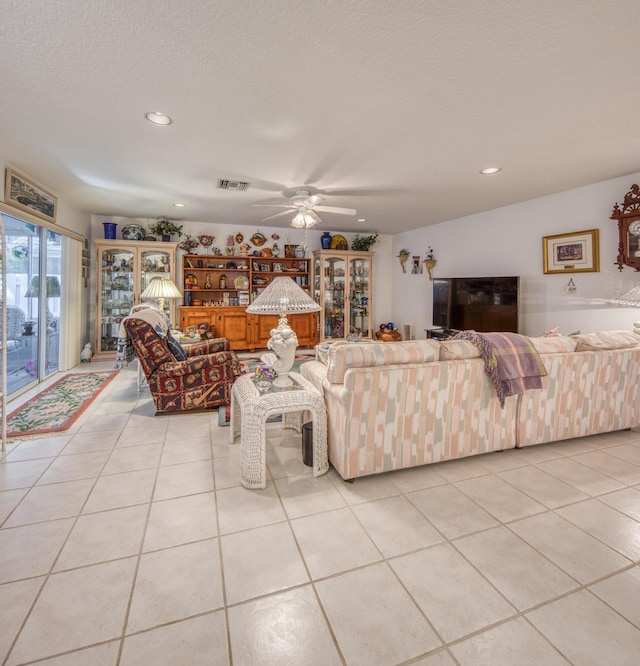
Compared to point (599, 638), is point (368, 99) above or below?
above

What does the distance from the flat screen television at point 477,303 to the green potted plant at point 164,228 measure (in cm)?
432

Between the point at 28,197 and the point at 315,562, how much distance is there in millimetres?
4330

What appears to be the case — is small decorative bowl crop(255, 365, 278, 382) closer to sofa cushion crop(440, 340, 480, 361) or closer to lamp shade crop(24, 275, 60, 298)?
sofa cushion crop(440, 340, 480, 361)

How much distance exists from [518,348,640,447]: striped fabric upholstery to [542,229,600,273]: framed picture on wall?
1.39 meters

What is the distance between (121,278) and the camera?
5688 mm

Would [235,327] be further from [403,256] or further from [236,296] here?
[403,256]

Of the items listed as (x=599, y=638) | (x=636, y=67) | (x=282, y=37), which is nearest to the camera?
(x=599, y=638)

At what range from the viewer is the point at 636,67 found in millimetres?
1838

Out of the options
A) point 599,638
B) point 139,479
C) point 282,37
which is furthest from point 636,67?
point 139,479

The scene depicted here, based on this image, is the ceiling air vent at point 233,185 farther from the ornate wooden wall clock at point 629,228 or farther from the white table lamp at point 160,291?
the ornate wooden wall clock at point 629,228

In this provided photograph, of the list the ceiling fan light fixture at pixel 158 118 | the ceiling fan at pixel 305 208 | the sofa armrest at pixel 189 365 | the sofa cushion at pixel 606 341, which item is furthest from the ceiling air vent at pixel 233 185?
the sofa cushion at pixel 606 341

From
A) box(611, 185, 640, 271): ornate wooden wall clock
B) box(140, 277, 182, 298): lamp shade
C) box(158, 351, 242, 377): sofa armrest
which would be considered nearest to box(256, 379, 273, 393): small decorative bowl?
box(158, 351, 242, 377): sofa armrest

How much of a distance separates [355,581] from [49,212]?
484 centimetres

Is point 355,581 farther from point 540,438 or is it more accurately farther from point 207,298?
point 207,298
